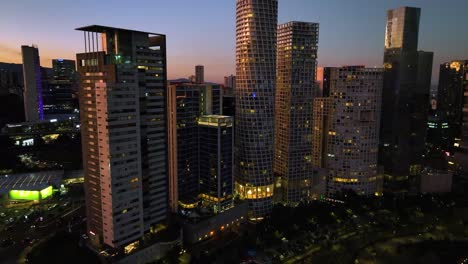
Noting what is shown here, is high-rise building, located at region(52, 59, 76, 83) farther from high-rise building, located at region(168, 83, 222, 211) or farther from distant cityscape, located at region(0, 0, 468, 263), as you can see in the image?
high-rise building, located at region(168, 83, 222, 211)

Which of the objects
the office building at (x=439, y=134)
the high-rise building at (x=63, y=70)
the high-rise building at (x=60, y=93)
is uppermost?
the high-rise building at (x=63, y=70)

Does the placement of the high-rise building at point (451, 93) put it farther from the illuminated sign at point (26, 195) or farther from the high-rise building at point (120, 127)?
the illuminated sign at point (26, 195)

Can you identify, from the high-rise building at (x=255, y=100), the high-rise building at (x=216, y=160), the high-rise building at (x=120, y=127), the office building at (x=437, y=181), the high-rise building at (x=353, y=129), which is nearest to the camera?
the high-rise building at (x=120, y=127)

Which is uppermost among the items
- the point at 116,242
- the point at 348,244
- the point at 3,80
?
the point at 3,80

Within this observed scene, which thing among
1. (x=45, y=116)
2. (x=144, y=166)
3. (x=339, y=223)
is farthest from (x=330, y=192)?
(x=45, y=116)

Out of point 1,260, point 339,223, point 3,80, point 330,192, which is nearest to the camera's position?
point 1,260

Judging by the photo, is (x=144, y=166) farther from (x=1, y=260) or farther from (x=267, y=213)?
(x=267, y=213)

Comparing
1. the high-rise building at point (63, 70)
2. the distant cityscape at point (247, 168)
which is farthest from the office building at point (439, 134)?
the high-rise building at point (63, 70)

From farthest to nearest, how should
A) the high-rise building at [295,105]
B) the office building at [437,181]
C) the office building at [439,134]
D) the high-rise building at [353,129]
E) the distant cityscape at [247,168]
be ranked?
the office building at [439,134] → the office building at [437,181] → the high-rise building at [353,129] → the high-rise building at [295,105] → the distant cityscape at [247,168]

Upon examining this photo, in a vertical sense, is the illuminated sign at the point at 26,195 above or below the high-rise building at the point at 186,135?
below
